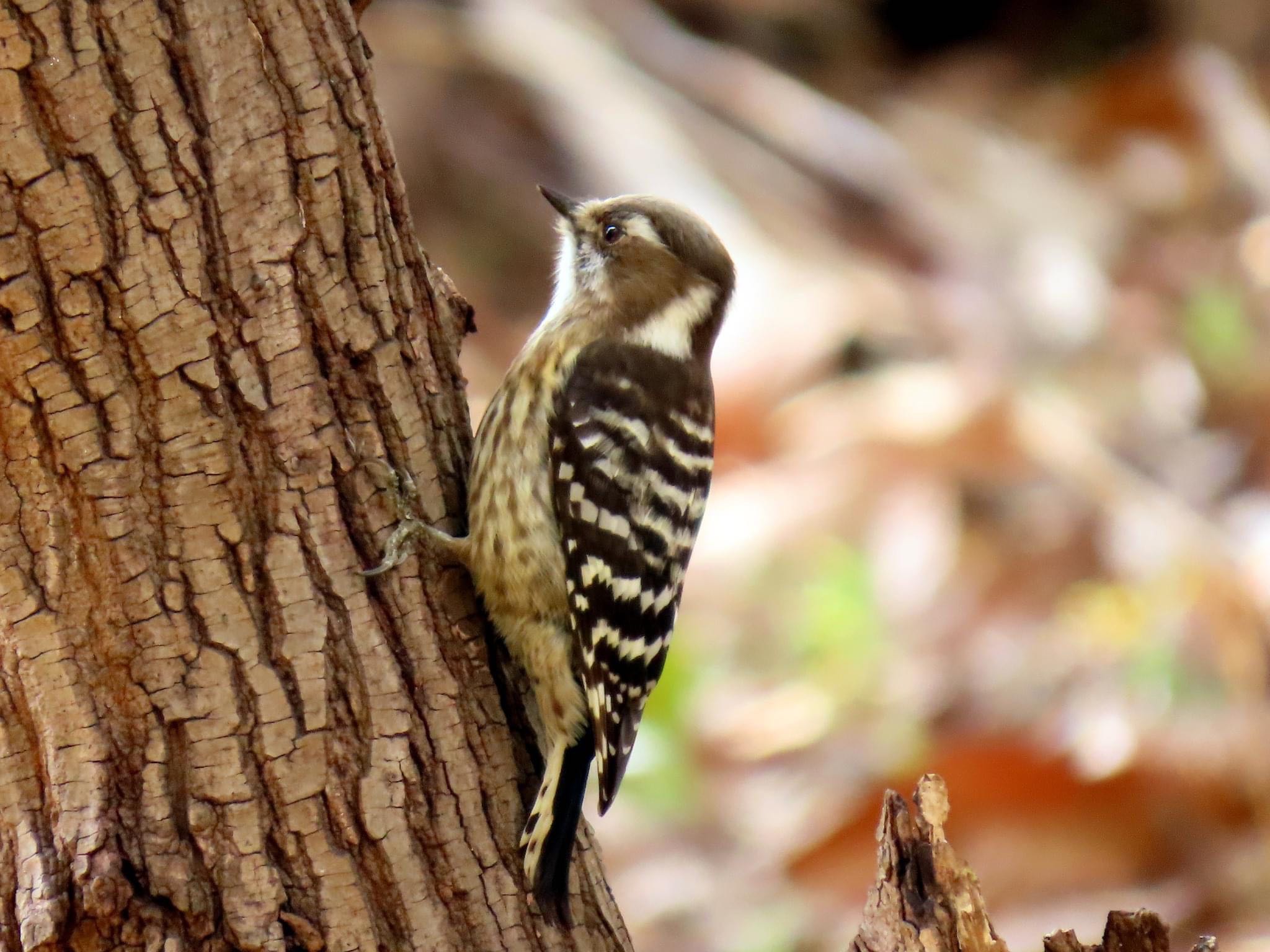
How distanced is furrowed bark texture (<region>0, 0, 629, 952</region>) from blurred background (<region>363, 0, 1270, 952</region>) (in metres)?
3.08

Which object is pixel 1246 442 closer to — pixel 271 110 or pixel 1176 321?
pixel 1176 321

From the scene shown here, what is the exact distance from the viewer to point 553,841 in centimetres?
275

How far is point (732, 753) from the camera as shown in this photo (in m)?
6.45

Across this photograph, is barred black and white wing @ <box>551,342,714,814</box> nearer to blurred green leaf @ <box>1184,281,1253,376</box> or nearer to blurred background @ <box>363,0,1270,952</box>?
blurred background @ <box>363,0,1270,952</box>

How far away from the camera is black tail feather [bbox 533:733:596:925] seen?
2.75 meters

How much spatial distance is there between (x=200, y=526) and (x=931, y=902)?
129cm

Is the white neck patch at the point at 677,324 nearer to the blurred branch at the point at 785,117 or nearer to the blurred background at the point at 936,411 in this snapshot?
the blurred background at the point at 936,411

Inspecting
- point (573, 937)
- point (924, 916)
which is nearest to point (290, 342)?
point (573, 937)

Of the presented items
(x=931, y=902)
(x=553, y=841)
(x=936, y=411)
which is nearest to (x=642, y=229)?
(x=553, y=841)

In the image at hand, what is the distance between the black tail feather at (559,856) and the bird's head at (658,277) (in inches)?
47.0

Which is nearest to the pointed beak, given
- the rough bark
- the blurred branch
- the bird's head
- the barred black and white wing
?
the bird's head

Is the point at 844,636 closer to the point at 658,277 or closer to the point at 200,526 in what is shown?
the point at 658,277

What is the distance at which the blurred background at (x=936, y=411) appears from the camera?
545cm

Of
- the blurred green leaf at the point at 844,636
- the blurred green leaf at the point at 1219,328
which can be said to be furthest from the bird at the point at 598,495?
the blurred green leaf at the point at 1219,328
